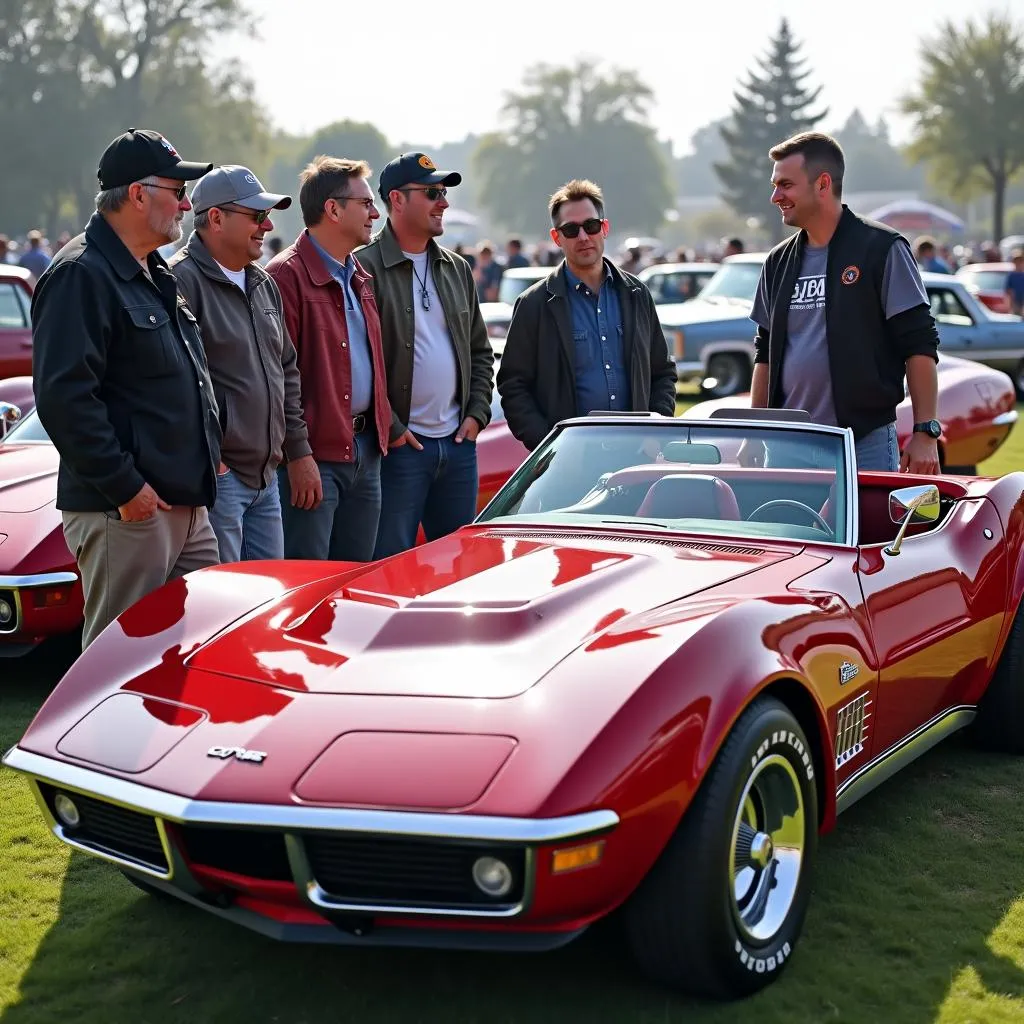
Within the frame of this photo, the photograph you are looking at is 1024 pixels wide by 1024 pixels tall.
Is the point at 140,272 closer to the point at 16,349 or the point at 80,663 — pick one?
the point at 80,663

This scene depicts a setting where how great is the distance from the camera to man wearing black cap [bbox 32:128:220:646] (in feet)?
13.3

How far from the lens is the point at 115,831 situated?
3178 mm

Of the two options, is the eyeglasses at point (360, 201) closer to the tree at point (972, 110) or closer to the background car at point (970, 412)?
the background car at point (970, 412)

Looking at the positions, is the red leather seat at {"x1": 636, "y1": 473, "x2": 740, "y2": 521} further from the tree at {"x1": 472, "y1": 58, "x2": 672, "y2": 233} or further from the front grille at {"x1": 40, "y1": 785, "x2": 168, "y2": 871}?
the tree at {"x1": 472, "y1": 58, "x2": 672, "y2": 233}

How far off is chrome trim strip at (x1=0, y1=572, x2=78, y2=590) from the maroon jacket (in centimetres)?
117

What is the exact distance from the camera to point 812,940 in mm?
3484

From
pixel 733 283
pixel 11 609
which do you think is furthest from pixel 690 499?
pixel 733 283

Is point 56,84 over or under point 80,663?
over

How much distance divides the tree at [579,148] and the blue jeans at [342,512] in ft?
361

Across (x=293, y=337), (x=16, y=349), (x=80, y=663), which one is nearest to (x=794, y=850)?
(x=80, y=663)

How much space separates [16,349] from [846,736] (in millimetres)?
10155

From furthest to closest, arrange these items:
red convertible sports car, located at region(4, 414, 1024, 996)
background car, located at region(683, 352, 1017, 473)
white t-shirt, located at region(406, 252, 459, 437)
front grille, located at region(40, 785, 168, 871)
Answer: background car, located at region(683, 352, 1017, 473) → white t-shirt, located at region(406, 252, 459, 437) → front grille, located at region(40, 785, 168, 871) → red convertible sports car, located at region(4, 414, 1024, 996)

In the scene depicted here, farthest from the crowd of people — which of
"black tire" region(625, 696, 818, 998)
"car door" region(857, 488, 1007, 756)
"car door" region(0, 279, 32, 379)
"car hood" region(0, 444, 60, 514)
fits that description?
"car door" region(0, 279, 32, 379)

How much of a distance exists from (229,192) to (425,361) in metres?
1.31
